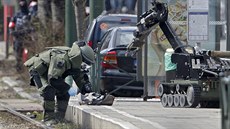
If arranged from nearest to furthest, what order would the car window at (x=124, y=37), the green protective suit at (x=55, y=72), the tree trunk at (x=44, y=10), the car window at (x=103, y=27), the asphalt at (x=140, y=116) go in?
1. the asphalt at (x=140, y=116)
2. the green protective suit at (x=55, y=72)
3. the car window at (x=124, y=37)
4. the car window at (x=103, y=27)
5. the tree trunk at (x=44, y=10)

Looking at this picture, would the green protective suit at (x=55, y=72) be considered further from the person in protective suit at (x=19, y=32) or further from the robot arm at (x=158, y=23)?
the person in protective suit at (x=19, y=32)

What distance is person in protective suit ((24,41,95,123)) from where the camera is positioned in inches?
471

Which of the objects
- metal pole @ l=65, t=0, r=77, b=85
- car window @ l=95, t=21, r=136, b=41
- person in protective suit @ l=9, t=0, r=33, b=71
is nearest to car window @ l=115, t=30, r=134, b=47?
metal pole @ l=65, t=0, r=77, b=85

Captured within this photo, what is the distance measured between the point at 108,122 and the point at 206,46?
433cm

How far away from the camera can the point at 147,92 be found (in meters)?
15.0

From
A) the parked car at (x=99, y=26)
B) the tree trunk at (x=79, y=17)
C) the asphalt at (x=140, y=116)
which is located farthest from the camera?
the parked car at (x=99, y=26)

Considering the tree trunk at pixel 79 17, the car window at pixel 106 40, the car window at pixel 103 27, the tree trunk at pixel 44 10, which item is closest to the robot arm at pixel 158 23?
the tree trunk at pixel 79 17

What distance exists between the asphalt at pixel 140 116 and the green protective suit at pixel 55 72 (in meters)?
0.46

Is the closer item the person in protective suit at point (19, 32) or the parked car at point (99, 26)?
the parked car at point (99, 26)

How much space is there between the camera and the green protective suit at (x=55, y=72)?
1195cm

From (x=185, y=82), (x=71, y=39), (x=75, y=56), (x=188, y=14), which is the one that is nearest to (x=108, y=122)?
(x=75, y=56)

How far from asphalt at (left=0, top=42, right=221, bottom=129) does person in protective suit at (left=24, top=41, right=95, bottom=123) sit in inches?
17.4

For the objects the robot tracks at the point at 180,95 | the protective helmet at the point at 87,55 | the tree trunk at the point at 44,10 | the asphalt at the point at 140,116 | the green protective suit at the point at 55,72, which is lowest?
the asphalt at the point at 140,116

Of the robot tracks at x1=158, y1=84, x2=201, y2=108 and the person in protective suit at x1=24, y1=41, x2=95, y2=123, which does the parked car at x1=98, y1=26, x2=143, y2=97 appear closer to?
the robot tracks at x1=158, y1=84, x2=201, y2=108
